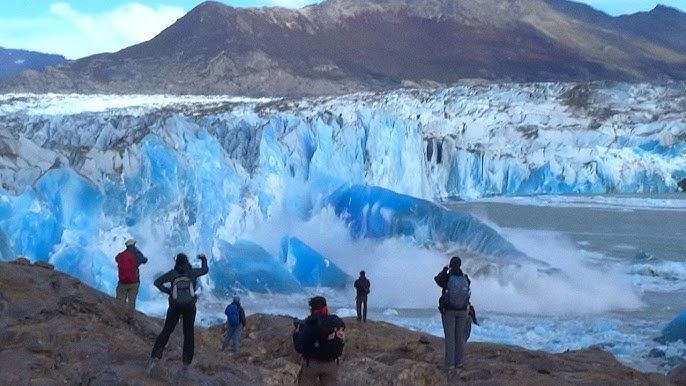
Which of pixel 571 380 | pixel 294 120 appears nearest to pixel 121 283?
pixel 571 380

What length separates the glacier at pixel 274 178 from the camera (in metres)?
13.8

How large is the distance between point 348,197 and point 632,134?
22.6 metres

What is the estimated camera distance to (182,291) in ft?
17.8

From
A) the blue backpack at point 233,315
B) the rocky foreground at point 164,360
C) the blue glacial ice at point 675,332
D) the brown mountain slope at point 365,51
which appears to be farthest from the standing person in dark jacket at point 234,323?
the brown mountain slope at point 365,51

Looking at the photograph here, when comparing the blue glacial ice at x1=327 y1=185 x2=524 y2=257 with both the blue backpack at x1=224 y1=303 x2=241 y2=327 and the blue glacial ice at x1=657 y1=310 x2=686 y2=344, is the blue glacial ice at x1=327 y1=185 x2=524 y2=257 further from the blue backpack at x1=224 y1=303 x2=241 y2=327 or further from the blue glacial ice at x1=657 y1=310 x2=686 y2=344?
the blue backpack at x1=224 y1=303 x2=241 y2=327

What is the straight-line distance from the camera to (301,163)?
22.5 meters

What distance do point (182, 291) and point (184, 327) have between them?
28cm

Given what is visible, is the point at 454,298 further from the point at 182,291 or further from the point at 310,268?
the point at 310,268

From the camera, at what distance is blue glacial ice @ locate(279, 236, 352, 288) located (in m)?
15.7

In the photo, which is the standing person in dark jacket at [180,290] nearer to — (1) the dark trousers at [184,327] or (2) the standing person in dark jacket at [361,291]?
(1) the dark trousers at [184,327]

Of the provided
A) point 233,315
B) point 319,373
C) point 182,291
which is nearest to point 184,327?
point 182,291

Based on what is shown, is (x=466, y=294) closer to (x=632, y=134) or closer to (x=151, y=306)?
(x=151, y=306)

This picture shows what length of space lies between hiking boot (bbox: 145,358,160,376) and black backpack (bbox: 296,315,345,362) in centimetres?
116

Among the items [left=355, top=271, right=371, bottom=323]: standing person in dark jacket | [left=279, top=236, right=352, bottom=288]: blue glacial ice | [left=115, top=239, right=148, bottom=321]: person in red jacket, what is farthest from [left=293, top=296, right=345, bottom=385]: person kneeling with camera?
[left=279, top=236, right=352, bottom=288]: blue glacial ice
